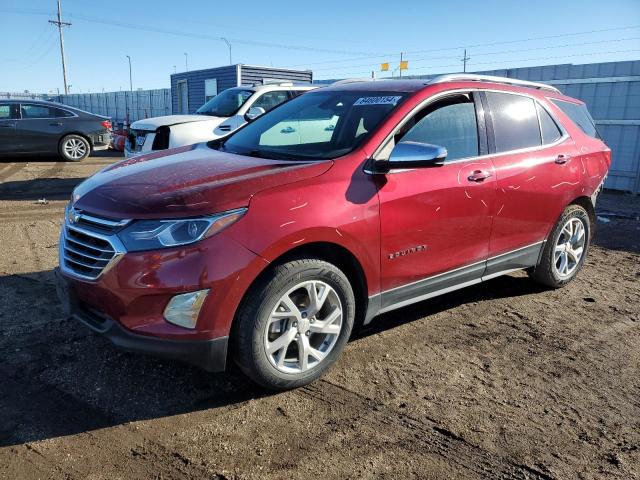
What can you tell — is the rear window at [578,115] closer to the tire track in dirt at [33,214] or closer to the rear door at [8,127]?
the tire track in dirt at [33,214]

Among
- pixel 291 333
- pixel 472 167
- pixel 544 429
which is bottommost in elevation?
pixel 544 429

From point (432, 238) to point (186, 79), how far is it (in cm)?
2484

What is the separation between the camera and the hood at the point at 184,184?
2.82 metres

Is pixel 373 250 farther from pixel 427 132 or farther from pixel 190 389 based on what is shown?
pixel 190 389

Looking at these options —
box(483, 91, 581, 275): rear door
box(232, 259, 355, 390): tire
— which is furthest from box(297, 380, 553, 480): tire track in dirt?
box(483, 91, 581, 275): rear door

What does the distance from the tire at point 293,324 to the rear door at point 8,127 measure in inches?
479

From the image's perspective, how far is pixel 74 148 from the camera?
13.5 meters

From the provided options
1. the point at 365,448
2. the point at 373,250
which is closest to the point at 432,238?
the point at 373,250

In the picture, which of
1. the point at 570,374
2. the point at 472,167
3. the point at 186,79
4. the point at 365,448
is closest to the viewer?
the point at 365,448

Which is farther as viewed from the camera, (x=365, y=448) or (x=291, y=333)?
(x=291, y=333)

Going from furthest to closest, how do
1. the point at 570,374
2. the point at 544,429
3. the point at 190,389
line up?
the point at 570,374 → the point at 190,389 → the point at 544,429

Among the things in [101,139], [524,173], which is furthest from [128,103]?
[524,173]

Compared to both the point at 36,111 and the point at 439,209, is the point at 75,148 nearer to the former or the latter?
the point at 36,111

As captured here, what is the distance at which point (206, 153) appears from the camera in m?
3.95
